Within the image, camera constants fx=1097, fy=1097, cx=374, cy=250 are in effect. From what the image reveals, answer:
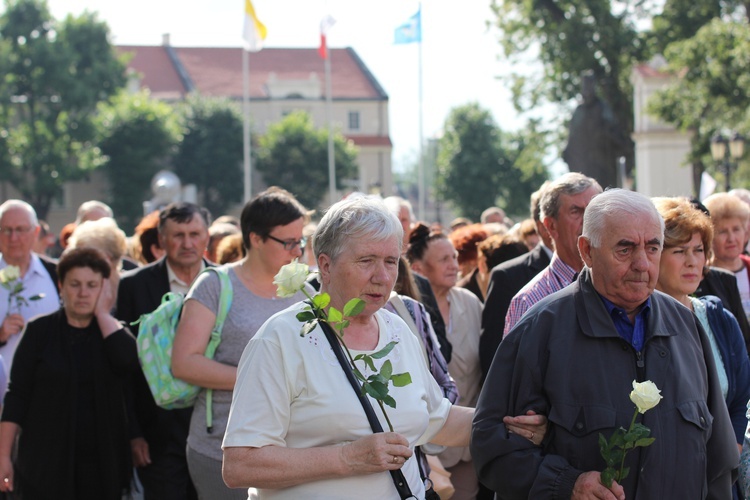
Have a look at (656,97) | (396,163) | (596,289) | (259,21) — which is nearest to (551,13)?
(656,97)

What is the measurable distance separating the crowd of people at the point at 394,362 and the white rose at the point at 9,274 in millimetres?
42

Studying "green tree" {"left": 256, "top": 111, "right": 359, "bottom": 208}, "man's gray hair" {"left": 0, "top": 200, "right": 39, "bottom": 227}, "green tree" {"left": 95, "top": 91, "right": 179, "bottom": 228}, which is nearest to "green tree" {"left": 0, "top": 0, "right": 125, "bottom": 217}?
"green tree" {"left": 95, "top": 91, "right": 179, "bottom": 228}

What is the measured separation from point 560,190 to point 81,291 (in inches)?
114

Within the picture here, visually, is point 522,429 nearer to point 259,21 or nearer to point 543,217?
point 543,217

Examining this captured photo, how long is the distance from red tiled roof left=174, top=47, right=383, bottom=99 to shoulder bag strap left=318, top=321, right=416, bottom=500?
84931 mm

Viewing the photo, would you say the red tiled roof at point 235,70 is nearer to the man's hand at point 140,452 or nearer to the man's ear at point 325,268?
the man's hand at point 140,452

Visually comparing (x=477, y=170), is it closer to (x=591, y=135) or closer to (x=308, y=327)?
(x=591, y=135)

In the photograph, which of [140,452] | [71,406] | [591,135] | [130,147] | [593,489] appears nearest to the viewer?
[593,489]

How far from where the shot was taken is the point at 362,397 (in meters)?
3.58

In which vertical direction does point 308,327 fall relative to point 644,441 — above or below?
above

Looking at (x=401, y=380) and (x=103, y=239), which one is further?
(x=103, y=239)

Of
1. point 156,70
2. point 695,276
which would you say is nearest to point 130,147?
point 156,70

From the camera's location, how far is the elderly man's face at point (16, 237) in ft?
27.6

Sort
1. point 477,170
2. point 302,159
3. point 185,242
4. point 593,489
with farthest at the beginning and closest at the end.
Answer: point 477,170 → point 302,159 → point 185,242 → point 593,489
